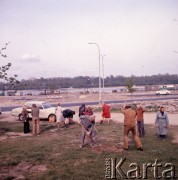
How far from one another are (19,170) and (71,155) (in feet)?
7.20

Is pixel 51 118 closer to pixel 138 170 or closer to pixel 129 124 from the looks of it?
pixel 129 124

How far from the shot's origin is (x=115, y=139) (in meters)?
13.8

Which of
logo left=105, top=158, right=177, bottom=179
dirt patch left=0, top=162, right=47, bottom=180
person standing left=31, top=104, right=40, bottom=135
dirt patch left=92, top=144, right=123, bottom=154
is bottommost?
dirt patch left=0, top=162, right=47, bottom=180

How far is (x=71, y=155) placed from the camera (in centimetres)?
1049

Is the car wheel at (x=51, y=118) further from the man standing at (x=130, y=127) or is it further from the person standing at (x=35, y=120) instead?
the man standing at (x=130, y=127)

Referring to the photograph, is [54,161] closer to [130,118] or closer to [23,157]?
[23,157]

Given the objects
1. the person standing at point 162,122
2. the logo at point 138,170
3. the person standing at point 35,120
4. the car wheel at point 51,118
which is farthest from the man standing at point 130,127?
the car wheel at point 51,118

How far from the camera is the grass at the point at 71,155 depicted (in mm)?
→ 8391

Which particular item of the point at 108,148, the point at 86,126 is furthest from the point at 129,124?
the point at 86,126

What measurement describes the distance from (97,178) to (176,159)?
325 centimetres

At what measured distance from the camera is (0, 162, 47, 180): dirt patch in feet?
27.2

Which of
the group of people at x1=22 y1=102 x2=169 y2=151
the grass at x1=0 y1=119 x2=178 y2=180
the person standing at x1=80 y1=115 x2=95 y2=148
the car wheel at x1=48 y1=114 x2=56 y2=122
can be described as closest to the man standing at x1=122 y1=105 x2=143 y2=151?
the group of people at x1=22 y1=102 x2=169 y2=151

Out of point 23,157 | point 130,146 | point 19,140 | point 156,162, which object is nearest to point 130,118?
point 130,146

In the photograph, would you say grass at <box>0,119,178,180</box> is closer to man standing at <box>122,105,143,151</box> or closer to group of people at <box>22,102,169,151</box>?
man standing at <box>122,105,143,151</box>
